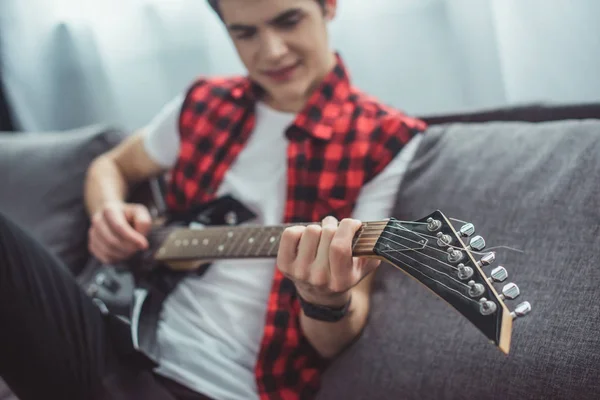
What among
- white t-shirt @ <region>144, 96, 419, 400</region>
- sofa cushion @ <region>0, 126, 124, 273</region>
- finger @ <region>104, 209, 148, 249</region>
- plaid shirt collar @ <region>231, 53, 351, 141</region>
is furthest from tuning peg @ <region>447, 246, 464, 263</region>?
sofa cushion @ <region>0, 126, 124, 273</region>

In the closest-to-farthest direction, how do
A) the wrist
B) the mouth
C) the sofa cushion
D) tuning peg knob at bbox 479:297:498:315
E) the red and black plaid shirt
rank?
tuning peg knob at bbox 479:297:498:315 → the wrist → the red and black plaid shirt → the mouth → the sofa cushion

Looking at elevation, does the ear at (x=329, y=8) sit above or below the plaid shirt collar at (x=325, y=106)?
above

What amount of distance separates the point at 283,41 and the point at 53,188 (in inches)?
29.5

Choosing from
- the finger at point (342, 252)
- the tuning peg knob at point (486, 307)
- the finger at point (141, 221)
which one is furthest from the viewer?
the finger at point (141, 221)

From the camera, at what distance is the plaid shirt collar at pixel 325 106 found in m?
0.98

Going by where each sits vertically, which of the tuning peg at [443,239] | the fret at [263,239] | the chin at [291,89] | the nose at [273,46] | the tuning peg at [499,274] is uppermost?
the nose at [273,46]

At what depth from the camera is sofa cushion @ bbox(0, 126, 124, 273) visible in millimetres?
1327

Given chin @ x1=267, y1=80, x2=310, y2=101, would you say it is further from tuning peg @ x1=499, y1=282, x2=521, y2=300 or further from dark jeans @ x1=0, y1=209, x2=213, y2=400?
tuning peg @ x1=499, y1=282, x2=521, y2=300

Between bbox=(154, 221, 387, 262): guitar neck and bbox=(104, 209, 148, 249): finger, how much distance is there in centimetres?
4

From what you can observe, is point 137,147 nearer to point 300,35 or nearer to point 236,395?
point 300,35

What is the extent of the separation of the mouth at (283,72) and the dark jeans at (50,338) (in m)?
0.50

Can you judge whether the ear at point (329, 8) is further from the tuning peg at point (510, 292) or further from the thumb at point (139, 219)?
the tuning peg at point (510, 292)

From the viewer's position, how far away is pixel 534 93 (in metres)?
1.18

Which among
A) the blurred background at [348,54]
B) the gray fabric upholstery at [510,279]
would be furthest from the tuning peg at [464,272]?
the blurred background at [348,54]
